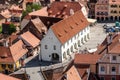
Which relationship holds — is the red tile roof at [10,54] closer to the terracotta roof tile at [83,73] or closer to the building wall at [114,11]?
the terracotta roof tile at [83,73]

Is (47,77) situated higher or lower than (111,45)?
lower

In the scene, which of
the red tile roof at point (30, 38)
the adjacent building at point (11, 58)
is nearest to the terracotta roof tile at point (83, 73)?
the adjacent building at point (11, 58)

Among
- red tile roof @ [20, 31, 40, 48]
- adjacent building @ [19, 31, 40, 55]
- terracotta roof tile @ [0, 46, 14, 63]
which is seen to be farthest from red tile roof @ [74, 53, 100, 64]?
red tile roof @ [20, 31, 40, 48]

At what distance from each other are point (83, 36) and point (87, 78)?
84.8ft

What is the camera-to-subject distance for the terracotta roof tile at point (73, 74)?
5579 centimetres

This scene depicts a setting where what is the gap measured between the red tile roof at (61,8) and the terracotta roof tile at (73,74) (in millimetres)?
30912

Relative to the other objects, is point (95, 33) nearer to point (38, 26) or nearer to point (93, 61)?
point (38, 26)

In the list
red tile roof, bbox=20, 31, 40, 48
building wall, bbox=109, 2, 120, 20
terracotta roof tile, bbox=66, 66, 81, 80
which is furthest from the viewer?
building wall, bbox=109, 2, 120, 20

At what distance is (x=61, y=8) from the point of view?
8981cm

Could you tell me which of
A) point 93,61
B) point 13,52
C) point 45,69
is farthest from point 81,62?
point 13,52

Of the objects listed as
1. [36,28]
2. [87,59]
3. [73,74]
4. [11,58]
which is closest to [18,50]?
[11,58]

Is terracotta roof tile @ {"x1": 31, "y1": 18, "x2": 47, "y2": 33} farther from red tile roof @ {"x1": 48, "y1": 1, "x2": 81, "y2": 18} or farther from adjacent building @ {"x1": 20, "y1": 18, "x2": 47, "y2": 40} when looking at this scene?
red tile roof @ {"x1": 48, "y1": 1, "x2": 81, "y2": 18}

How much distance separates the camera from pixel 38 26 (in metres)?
80.3

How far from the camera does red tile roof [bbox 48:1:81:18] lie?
88250mm
